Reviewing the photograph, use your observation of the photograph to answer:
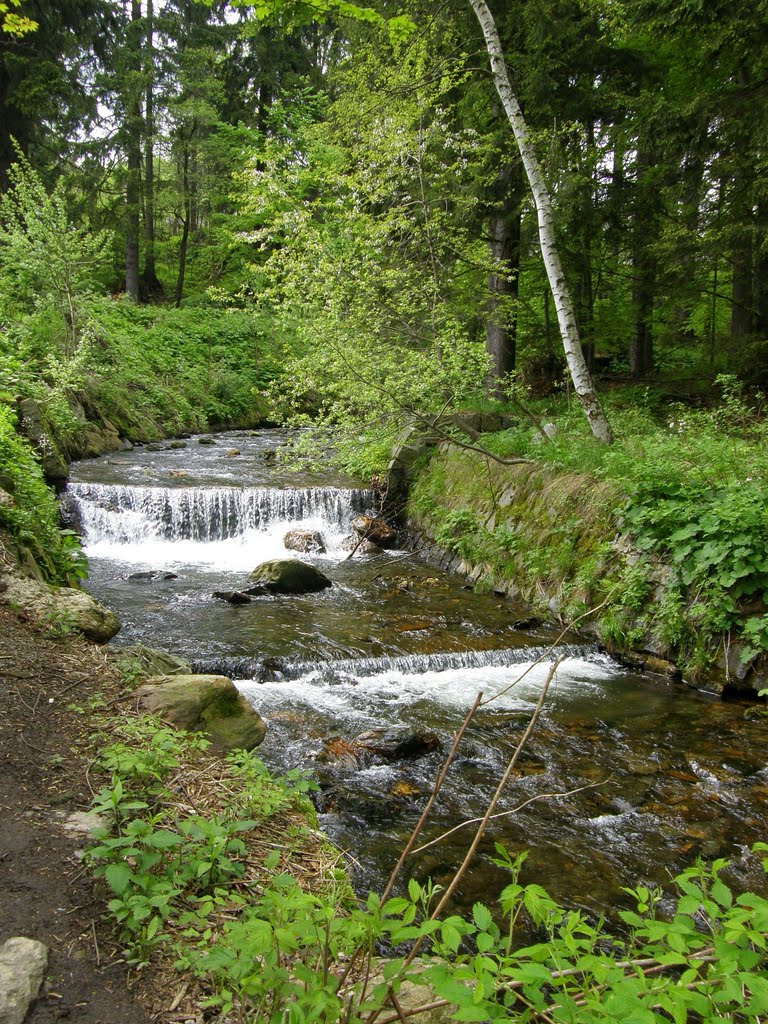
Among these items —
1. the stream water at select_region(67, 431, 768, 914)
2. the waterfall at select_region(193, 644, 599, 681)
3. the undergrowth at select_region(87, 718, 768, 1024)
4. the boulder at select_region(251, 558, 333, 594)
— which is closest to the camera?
the undergrowth at select_region(87, 718, 768, 1024)

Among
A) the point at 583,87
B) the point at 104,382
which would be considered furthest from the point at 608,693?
the point at 104,382

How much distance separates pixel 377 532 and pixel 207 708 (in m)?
7.95

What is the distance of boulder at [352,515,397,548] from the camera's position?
11727mm

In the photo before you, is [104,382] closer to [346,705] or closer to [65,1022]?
[346,705]

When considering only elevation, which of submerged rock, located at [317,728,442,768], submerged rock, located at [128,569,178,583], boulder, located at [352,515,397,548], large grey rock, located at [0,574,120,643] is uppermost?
large grey rock, located at [0,574,120,643]

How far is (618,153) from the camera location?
1089 centimetres

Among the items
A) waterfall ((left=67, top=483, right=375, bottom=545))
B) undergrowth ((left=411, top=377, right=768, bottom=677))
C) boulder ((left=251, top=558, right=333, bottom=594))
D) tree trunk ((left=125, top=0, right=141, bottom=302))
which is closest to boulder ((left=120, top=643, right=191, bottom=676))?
boulder ((left=251, top=558, right=333, bottom=594))

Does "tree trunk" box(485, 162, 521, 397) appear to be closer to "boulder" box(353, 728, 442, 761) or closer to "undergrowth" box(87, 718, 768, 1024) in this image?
"boulder" box(353, 728, 442, 761)

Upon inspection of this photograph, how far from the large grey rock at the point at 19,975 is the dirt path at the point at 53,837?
34mm

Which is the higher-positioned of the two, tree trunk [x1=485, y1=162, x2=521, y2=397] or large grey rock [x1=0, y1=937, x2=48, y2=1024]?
tree trunk [x1=485, y1=162, x2=521, y2=397]

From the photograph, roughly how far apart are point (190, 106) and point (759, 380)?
22.9m

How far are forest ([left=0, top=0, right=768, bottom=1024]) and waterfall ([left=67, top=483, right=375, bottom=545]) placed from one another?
1.00 metres

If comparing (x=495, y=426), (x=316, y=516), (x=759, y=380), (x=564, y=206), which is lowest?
(x=316, y=516)

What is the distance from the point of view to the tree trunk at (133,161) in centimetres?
2230
